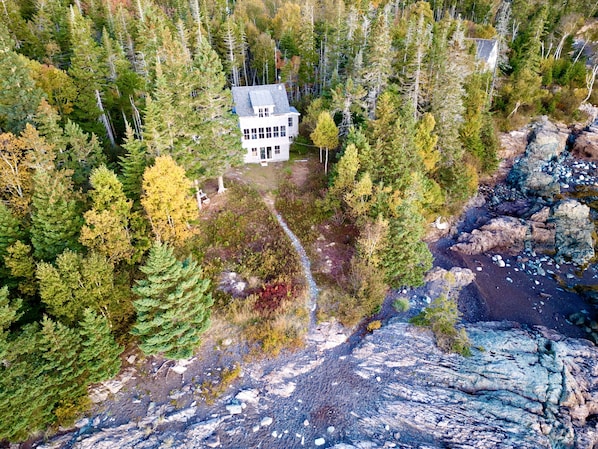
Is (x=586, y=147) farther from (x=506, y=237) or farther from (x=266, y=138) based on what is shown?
(x=266, y=138)

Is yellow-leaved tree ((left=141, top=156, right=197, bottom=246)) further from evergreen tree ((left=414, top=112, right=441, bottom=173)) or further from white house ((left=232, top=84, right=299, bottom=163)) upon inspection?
evergreen tree ((left=414, top=112, right=441, bottom=173))

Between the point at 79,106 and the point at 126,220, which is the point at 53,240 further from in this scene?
the point at 79,106

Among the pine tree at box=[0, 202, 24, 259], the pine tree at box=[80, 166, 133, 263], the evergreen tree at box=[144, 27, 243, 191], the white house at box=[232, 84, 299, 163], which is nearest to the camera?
the pine tree at box=[0, 202, 24, 259]

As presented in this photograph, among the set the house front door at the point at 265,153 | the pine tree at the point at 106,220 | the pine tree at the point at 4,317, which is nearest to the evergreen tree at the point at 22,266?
the pine tree at the point at 106,220

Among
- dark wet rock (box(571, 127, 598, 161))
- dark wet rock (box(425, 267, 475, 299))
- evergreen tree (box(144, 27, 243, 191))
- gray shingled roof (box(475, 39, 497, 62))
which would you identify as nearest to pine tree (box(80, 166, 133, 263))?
evergreen tree (box(144, 27, 243, 191))

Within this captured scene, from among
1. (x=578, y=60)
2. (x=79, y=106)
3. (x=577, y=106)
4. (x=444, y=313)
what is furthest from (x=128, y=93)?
(x=578, y=60)
